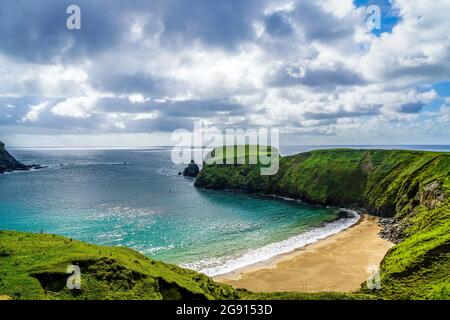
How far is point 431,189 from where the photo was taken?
64.5 m

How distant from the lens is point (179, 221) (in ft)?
265

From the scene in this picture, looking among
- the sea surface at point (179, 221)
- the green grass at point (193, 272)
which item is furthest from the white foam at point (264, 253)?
the green grass at point (193, 272)

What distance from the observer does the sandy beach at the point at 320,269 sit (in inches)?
1734

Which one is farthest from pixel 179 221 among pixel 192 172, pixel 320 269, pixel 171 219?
pixel 192 172

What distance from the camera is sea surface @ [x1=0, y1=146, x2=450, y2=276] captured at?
5934 centimetres

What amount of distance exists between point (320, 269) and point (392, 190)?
46.6m

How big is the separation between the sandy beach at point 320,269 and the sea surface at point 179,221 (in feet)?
10.4

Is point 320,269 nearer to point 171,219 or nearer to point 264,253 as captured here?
point 264,253

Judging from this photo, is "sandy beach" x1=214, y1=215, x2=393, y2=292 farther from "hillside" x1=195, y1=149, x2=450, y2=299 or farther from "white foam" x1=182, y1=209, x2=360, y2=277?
"hillside" x1=195, y1=149, x2=450, y2=299

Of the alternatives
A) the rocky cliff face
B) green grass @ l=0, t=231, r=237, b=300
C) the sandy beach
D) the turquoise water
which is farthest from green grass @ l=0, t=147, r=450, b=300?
the rocky cliff face

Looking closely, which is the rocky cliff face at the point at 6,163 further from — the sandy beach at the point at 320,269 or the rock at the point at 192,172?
the sandy beach at the point at 320,269

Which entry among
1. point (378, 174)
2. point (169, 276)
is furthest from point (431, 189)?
point (169, 276)

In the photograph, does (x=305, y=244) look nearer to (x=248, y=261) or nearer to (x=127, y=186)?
(x=248, y=261)
